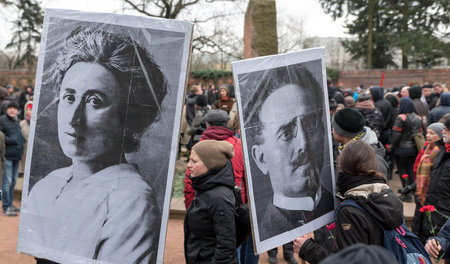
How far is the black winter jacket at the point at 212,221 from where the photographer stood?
2.72 metres

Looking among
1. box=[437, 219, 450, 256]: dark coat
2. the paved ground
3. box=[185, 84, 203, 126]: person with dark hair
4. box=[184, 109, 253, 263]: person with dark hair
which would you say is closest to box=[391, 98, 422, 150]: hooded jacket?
the paved ground

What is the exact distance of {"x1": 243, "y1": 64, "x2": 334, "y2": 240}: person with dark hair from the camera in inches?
104

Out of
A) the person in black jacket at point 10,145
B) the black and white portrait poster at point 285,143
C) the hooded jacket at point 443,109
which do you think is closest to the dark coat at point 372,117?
the hooded jacket at point 443,109

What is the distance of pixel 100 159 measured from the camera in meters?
2.85

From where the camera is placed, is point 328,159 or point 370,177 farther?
point 328,159

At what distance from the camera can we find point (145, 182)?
9.09ft

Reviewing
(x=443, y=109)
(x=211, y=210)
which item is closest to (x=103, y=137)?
(x=211, y=210)

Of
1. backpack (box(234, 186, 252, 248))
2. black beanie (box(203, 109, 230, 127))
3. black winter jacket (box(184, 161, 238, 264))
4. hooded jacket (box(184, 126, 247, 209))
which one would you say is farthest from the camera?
black beanie (box(203, 109, 230, 127))

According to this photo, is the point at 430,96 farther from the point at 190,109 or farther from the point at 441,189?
the point at 441,189

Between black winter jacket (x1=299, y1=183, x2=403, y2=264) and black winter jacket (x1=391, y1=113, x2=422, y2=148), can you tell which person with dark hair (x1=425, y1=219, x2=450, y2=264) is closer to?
black winter jacket (x1=299, y1=183, x2=403, y2=264)

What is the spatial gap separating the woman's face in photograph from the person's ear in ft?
2.76

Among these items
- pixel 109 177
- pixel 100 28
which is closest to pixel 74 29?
pixel 100 28

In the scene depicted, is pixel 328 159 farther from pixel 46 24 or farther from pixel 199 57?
pixel 199 57

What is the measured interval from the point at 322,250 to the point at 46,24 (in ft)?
7.29
